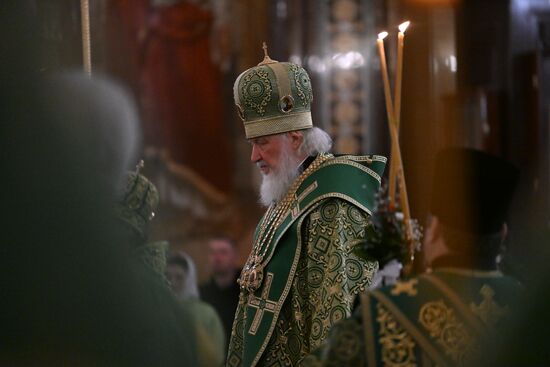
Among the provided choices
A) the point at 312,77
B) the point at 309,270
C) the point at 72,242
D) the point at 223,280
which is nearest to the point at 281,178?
the point at 309,270

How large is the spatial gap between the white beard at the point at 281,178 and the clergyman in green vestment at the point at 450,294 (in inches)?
61.1

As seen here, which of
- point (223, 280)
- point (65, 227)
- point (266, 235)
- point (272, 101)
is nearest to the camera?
point (65, 227)

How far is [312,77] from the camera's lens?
312 inches

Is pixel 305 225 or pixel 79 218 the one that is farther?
pixel 305 225

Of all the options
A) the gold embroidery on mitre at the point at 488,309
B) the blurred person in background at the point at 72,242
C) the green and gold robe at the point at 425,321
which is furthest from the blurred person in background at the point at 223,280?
the blurred person in background at the point at 72,242

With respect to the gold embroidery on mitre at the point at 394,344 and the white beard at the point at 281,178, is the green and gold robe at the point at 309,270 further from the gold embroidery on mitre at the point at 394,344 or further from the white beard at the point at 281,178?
the gold embroidery on mitre at the point at 394,344

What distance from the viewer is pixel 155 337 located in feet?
8.06

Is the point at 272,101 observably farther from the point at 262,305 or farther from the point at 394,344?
the point at 394,344

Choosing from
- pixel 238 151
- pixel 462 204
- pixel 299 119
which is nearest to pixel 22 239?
pixel 462 204

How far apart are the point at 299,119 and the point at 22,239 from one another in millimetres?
2499

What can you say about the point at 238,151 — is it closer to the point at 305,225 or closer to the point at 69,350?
the point at 305,225

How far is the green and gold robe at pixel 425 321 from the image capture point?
307 cm

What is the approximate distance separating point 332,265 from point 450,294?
→ 1277 millimetres

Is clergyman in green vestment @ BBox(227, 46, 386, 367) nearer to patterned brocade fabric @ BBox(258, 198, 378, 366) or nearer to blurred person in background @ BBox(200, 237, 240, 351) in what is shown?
patterned brocade fabric @ BBox(258, 198, 378, 366)
